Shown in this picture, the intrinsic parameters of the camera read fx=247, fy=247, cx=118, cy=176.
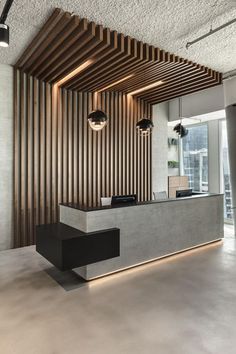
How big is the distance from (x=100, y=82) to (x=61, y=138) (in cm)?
152

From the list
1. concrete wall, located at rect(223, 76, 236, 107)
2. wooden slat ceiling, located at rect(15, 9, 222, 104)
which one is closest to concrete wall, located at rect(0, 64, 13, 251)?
wooden slat ceiling, located at rect(15, 9, 222, 104)

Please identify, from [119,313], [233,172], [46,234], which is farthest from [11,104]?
[233,172]

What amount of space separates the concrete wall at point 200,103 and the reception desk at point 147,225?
114 inches

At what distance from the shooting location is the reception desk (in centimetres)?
359

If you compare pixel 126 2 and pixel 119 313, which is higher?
pixel 126 2

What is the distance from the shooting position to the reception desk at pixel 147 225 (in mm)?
3594

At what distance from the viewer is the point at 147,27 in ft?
12.5

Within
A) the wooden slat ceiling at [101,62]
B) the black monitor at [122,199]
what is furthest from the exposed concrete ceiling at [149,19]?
the black monitor at [122,199]

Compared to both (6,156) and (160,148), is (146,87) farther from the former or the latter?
(6,156)

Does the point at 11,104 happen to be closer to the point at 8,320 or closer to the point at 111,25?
the point at 111,25

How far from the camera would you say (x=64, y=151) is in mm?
5641

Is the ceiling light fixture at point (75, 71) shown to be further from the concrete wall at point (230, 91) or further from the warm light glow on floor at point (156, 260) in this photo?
the warm light glow on floor at point (156, 260)

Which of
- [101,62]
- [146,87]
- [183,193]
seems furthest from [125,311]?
[146,87]

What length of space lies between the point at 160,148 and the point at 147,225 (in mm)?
4234
